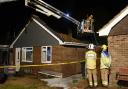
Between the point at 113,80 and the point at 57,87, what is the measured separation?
4218mm

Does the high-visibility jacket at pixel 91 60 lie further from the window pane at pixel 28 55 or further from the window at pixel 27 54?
the window pane at pixel 28 55

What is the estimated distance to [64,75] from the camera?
27.1 metres

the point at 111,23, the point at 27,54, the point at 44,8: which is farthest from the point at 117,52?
the point at 27,54

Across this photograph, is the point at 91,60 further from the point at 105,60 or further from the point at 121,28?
the point at 121,28

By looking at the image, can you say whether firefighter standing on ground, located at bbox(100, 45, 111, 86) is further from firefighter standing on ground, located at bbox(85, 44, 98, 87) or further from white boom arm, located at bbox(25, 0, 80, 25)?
white boom arm, located at bbox(25, 0, 80, 25)

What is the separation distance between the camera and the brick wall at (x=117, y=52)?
16.1 m

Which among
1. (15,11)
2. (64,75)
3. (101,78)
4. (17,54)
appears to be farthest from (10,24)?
(101,78)

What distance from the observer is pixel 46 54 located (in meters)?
28.2

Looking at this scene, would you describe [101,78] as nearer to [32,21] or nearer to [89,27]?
[89,27]

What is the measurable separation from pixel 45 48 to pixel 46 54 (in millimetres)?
601

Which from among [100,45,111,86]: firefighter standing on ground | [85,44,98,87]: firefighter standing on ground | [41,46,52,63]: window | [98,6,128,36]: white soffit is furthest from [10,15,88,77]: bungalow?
[100,45,111,86]: firefighter standing on ground

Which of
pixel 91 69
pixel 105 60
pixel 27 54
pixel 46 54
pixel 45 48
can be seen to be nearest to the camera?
pixel 105 60

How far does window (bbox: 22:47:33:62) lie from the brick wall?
1413 centimetres

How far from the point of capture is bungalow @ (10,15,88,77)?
2759 cm
